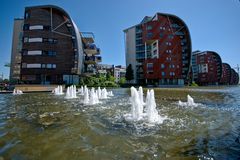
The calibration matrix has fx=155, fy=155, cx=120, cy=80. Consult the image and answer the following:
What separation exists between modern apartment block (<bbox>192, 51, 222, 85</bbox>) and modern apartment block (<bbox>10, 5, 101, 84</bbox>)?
3637 inches

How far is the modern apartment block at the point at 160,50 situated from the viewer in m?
60.4

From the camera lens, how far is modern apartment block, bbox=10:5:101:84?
40.0 metres

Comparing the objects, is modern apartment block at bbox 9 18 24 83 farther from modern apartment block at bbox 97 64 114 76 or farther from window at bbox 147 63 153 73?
window at bbox 147 63 153 73

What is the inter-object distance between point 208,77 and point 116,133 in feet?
378

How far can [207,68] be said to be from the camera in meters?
104

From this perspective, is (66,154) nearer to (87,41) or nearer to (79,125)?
(79,125)

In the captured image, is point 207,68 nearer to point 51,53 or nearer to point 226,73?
point 226,73

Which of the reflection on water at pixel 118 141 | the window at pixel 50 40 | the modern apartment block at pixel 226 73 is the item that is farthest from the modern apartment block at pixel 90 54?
the modern apartment block at pixel 226 73

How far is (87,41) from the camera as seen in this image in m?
54.9

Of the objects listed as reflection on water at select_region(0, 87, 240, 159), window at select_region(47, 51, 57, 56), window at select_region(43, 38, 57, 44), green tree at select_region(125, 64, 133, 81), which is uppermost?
window at select_region(43, 38, 57, 44)

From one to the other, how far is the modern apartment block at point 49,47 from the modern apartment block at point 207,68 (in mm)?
92385

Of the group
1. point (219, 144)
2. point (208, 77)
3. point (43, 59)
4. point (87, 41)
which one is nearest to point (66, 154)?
point (219, 144)

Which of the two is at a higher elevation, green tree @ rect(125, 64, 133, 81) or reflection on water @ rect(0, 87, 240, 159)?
green tree @ rect(125, 64, 133, 81)

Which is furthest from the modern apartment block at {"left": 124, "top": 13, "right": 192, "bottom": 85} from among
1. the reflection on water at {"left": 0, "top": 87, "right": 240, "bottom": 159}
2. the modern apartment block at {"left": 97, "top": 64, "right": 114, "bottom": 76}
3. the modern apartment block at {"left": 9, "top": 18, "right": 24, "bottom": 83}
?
the reflection on water at {"left": 0, "top": 87, "right": 240, "bottom": 159}
